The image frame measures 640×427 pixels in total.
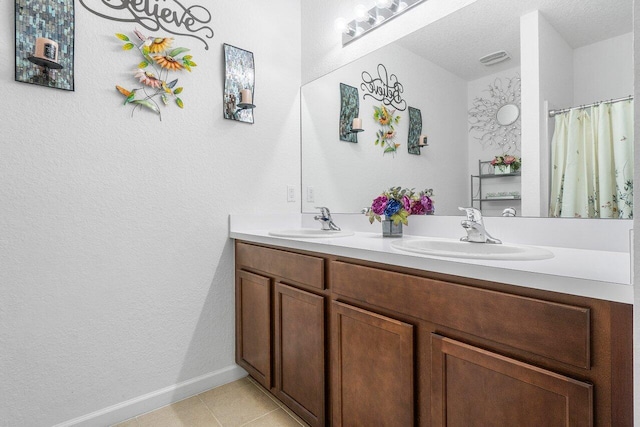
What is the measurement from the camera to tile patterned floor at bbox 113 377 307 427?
60.9 inches

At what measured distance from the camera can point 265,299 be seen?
1.62m

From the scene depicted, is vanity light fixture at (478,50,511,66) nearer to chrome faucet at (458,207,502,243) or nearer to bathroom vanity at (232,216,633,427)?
chrome faucet at (458,207,502,243)

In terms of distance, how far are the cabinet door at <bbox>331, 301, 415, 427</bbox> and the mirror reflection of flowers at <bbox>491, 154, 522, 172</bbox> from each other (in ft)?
2.58

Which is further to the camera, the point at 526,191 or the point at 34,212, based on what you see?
the point at 34,212

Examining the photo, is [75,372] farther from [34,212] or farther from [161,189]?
[161,189]

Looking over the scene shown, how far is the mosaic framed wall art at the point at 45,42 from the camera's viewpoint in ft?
4.32

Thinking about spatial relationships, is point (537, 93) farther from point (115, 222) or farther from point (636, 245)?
point (115, 222)

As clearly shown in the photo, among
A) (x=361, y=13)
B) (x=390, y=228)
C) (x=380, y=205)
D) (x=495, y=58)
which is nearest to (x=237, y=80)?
(x=361, y=13)

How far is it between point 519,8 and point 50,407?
98.2 inches

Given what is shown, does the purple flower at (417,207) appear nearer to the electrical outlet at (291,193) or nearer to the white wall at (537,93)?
the white wall at (537,93)

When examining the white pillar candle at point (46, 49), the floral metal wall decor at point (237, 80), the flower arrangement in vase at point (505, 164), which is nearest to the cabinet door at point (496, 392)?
the flower arrangement in vase at point (505, 164)

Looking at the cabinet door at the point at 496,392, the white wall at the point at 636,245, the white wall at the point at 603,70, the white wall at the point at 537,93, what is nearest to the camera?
the white wall at the point at 636,245

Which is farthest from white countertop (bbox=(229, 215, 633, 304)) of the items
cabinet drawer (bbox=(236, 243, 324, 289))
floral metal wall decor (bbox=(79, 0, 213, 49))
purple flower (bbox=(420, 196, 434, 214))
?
floral metal wall decor (bbox=(79, 0, 213, 49))

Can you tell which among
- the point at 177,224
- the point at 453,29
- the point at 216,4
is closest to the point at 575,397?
the point at 453,29
